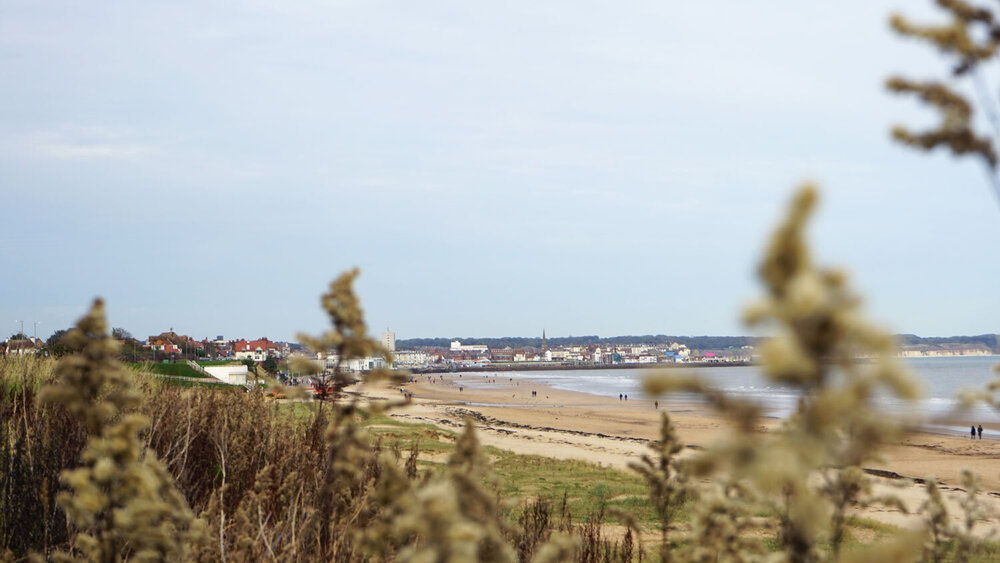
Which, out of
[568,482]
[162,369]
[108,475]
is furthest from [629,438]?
[108,475]

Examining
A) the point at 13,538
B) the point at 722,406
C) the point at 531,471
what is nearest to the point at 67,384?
the point at 722,406

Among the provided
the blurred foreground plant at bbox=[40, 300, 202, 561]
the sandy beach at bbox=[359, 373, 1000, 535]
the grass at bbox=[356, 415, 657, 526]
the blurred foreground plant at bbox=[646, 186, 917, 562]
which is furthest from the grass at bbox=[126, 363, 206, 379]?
the blurred foreground plant at bbox=[646, 186, 917, 562]

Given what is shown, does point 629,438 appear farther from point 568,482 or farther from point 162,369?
point 162,369

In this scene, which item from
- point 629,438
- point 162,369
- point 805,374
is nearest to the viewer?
point 805,374

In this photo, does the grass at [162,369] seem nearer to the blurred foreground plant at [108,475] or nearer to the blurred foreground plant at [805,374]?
the blurred foreground plant at [108,475]

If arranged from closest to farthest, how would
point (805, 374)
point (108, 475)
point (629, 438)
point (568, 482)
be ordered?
point (805, 374) < point (108, 475) < point (568, 482) < point (629, 438)

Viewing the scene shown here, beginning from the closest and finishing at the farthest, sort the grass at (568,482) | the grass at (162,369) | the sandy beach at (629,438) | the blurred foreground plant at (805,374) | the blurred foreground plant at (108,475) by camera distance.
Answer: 1. the blurred foreground plant at (805,374)
2. the blurred foreground plant at (108,475)
3. the grass at (162,369)
4. the grass at (568,482)
5. the sandy beach at (629,438)

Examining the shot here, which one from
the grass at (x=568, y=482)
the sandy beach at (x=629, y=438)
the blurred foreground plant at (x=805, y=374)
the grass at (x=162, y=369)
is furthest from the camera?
the sandy beach at (x=629, y=438)

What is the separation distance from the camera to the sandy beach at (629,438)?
25598 millimetres

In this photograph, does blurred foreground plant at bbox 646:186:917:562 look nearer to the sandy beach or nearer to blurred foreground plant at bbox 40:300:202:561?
blurred foreground plant at bbox 40:300:202:561

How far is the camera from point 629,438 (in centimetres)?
4153

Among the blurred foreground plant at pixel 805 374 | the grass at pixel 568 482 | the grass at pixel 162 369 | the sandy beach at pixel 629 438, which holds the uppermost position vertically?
the blurred foreground plant at pixel 805 374

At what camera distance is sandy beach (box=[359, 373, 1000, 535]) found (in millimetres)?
25598

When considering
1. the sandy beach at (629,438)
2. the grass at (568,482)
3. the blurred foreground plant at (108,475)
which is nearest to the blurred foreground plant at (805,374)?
the blurred foreground plant at (108,475)
